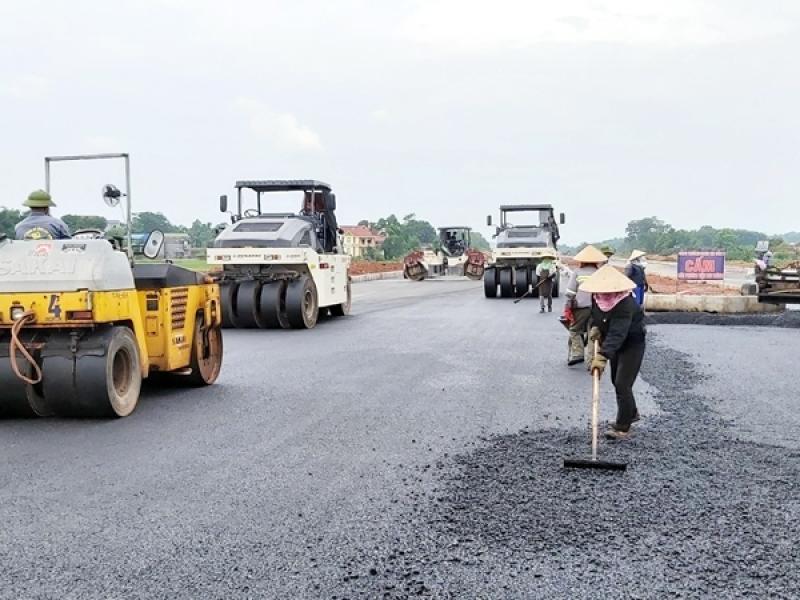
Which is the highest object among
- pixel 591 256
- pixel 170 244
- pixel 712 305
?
pixel 170 244

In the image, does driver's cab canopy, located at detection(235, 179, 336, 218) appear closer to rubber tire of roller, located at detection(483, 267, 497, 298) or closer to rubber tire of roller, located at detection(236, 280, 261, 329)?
rubber tire of roller, located at detection(236, 280, 261, 329)

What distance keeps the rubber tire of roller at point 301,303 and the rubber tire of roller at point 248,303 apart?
1.92 ft

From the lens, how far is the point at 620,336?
21.6 ft

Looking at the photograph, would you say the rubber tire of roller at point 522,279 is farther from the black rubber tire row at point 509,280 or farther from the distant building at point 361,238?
the distant building at point 361,238

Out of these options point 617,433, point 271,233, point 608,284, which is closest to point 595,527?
point 617,433

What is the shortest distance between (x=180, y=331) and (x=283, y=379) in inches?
57.7

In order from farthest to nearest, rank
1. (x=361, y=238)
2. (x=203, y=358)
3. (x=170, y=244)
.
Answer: (x=361, y=238)
(x=203, y=358)
(x=170, y=244)

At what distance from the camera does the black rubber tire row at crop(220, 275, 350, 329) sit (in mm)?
15586

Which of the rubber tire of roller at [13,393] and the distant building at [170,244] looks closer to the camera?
the rubber tire of roller at [13,393]

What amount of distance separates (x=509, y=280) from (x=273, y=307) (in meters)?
11.0

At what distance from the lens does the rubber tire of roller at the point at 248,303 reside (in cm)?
1561

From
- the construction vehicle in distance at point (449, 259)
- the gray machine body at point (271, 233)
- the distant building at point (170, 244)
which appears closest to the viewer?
the distant building at point (170, 244)

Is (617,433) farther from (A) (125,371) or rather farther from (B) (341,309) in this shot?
(B) (341,309)

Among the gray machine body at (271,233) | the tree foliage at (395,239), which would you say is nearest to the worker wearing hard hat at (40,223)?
the gray machine body at (271,233)
